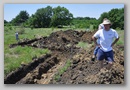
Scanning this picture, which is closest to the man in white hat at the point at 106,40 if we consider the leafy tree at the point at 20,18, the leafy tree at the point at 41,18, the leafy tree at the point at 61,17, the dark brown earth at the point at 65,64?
the dark brown earth at the point at 65,64

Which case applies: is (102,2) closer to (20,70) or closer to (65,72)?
(65,72)

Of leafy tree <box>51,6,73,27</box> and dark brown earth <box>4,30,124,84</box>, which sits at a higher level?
leafy tree <box>51,6,73,27</box>

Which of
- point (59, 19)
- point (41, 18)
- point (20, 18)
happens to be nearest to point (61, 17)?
point (59, 19)

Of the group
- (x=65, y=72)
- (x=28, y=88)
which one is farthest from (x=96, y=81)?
(x=28, y=88)

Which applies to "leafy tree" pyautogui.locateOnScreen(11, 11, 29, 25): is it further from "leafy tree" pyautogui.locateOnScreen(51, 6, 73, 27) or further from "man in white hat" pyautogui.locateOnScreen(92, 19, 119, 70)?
"man in white hat" pyautogui.locateOnScreen(92, 19, 119, 70)

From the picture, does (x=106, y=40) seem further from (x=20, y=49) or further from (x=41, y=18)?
(x=20, y=49)

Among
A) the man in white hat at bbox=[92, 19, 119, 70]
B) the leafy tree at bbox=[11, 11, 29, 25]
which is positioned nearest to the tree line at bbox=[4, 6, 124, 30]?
the leafy tree at bbox=[11, 11, 29, 25]
